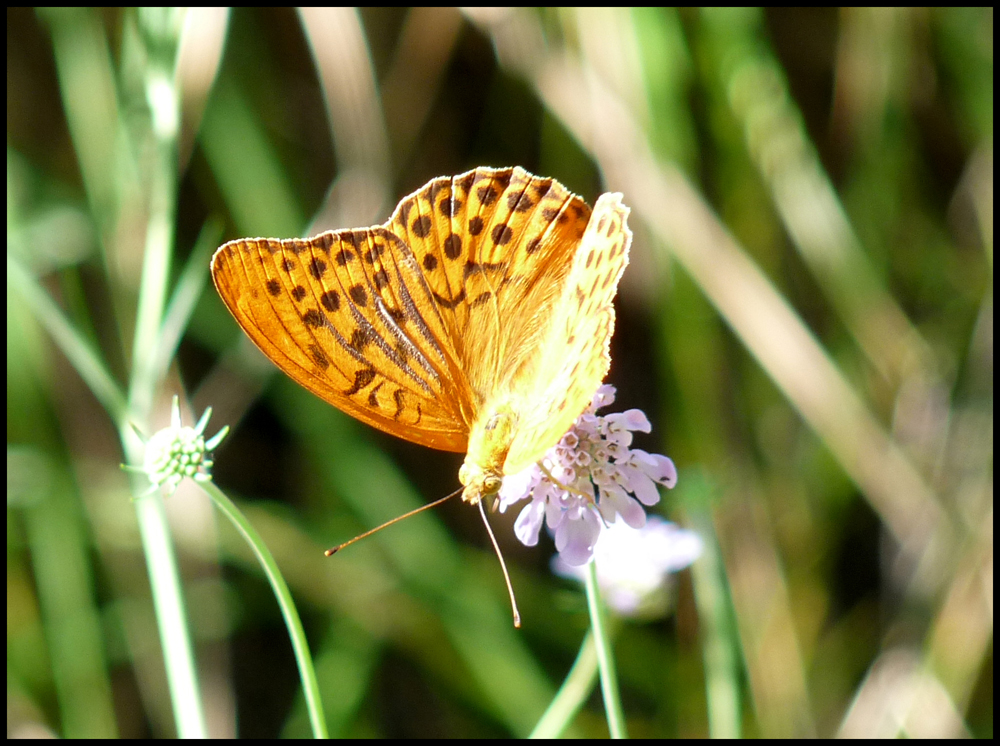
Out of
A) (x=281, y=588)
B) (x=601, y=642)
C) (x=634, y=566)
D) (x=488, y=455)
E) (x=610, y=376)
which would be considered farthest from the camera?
(x=610, y=376)

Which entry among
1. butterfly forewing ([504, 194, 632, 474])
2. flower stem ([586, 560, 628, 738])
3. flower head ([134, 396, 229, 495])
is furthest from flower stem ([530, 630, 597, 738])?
flower head ([134, 396, 229, 495])

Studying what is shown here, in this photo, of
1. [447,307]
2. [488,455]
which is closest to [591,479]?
[488,455]

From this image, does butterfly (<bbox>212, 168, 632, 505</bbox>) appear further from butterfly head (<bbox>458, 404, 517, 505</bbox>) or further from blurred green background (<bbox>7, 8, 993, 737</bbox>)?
blurred green background (<bbox>7, 8, 993, 737</bbox>)

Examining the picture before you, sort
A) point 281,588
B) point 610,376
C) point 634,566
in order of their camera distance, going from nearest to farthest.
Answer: point 281,588 → point 634,566 → point 610,376

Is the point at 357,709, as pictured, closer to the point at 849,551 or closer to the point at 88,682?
the point at 88,682

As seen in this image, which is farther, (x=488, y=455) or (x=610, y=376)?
(x=610, y=376)

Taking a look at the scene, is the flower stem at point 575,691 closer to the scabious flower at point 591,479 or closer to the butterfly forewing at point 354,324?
the scabious flower at point 591,479

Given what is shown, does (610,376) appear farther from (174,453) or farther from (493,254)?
(174,453)

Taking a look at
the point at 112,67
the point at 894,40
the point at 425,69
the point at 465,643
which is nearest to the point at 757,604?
the point at 465,643

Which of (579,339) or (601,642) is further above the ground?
(579,339)
